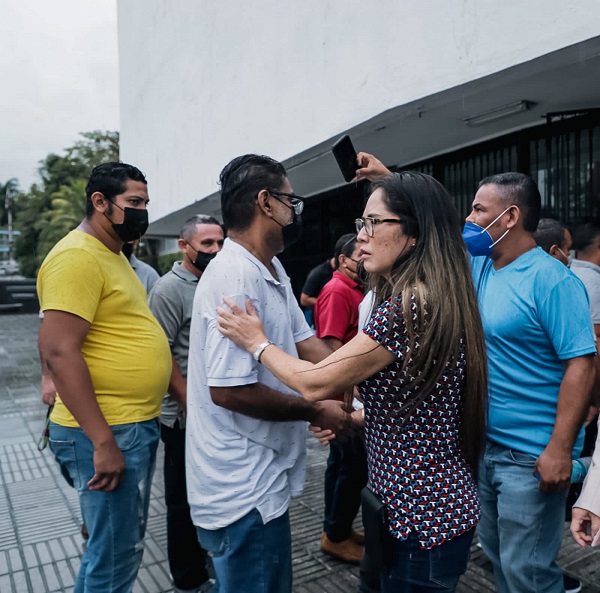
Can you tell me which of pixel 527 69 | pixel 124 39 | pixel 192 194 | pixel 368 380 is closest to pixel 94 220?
pixel 368 380

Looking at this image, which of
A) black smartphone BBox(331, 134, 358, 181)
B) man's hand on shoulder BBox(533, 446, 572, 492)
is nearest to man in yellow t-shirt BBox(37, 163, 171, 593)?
black smartphone BBox(331, 134, 358, 181)

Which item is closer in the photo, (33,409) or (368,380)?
(368,380)

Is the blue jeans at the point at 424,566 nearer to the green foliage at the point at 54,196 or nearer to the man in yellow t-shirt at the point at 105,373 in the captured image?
the man in yellow t-shirt at the point at 105,373

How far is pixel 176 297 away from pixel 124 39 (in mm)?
15711

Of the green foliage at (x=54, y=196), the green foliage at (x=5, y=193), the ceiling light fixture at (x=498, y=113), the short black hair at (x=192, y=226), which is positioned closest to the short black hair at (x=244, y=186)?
the short black hair at (x=192, y=226)

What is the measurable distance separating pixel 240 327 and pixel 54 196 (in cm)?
4207

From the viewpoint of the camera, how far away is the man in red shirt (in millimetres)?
3305

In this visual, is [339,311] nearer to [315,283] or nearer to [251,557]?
[251,557]

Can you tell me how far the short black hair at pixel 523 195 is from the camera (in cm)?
247

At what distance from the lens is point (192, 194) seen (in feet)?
35.2

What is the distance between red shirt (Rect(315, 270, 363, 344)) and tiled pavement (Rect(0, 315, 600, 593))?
1.32 meters

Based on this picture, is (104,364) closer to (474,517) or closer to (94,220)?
(94,220)

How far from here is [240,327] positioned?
167cm

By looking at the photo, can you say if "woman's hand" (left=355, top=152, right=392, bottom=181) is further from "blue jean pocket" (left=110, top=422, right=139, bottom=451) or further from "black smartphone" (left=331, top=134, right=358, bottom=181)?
"blue jean pocket" (left=110, top=422, right=139, bottom=451)
